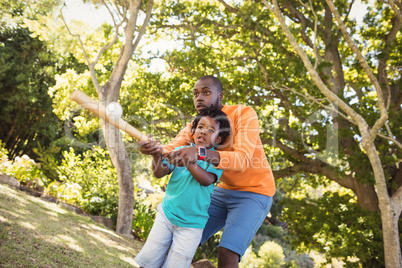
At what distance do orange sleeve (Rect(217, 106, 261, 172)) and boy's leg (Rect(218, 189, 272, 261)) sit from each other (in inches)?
12.2

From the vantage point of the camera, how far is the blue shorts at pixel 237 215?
2312 millimetres

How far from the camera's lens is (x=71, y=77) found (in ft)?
39.5

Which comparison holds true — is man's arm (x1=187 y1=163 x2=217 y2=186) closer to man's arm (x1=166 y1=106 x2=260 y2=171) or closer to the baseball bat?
man's arm (x1=166 y1=106 x2=260 y2=171)

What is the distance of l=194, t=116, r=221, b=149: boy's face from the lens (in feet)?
7.94

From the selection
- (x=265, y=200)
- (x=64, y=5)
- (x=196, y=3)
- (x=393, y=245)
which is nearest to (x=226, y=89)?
(x=196, y=3)

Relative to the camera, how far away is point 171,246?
90.0 inches

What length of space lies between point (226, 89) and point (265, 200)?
710 cm

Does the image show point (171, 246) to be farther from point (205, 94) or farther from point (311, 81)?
point (311, 81)

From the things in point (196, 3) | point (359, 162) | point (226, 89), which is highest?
point (196, 3)

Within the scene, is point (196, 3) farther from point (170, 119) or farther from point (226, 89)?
point (170, 119)

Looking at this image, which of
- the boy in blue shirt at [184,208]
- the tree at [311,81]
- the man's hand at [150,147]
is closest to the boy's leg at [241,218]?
the boy in blue shirt at [184,208]

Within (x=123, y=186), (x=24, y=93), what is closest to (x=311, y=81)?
(x=123, y=186)

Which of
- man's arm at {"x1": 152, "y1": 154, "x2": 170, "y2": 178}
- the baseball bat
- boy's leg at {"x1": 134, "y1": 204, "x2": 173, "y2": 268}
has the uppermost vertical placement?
the baseball bat

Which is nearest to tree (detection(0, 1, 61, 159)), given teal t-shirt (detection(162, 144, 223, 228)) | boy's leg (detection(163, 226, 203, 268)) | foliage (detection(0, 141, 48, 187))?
foliage (detection(0, 141, 48, 187))
